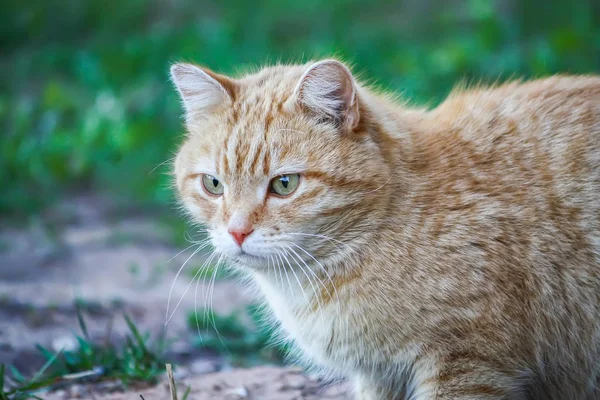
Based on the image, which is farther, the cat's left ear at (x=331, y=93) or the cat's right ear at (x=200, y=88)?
the cat's right ear at (x=200, y=88)

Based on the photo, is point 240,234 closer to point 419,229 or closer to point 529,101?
point 419,229

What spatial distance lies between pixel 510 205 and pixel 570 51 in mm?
4462

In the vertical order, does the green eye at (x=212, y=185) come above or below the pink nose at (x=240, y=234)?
above

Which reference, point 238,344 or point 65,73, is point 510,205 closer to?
point 238,344

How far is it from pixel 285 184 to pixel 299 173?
63 mm

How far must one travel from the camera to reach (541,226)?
106 inches

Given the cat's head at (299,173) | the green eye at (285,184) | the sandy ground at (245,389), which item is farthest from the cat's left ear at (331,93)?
the sandy ground at (245,389)

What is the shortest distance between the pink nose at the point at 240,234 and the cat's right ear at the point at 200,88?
1.83 ft

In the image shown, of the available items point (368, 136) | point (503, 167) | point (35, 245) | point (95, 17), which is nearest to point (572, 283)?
point (503, 167)

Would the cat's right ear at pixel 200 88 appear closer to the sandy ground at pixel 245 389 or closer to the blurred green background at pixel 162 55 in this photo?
the sandy ground at pixel 245 389

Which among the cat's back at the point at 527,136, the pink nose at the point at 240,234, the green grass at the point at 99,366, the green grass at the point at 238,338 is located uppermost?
the cat's back at the point at 527,136

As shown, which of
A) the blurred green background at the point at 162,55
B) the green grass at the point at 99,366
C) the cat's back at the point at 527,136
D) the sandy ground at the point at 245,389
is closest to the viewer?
the cat's back at the point at 527,136

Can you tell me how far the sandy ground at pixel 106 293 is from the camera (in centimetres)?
338

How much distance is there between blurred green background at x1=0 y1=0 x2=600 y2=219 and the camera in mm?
6570
